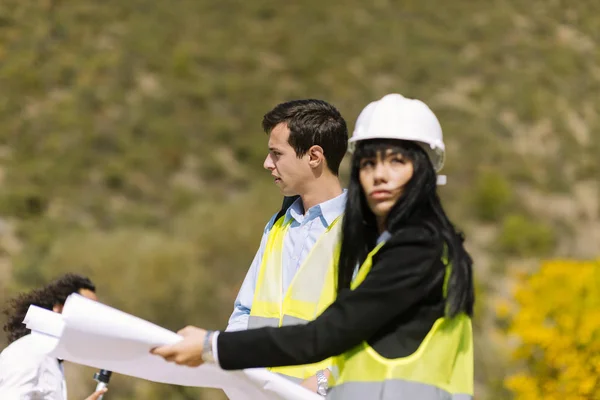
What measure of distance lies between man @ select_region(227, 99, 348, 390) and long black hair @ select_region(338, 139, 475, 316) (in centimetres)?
62

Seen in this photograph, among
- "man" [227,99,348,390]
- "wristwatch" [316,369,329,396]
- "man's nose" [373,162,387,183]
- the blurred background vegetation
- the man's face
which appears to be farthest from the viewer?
the blurred background vegetation

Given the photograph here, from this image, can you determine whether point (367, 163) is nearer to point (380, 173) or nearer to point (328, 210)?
point (380, 173)

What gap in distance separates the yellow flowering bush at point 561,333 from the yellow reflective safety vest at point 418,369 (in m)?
4.43

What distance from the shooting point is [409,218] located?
87.7 inches

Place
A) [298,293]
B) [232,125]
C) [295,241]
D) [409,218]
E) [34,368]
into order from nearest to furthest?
[409,218], [298,293], [295,241], [34,368], [232,125]

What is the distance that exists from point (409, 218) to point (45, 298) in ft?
7.99

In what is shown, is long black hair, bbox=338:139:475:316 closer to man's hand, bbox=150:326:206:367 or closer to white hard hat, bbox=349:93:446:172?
white hard hat, bbox=349:93:446:172

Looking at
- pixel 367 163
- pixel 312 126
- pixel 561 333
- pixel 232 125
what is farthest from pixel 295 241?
pixel 232 125

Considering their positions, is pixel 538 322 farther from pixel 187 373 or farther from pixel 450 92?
pixel 450 92

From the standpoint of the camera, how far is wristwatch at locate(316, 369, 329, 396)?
2775 millimetres


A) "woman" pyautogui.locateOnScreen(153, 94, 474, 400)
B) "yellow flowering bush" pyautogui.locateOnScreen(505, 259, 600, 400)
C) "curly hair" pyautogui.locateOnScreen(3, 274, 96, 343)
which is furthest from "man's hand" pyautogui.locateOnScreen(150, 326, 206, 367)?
"yellow flowering bush" pyautogui.locateOnScreen(505, 259, 600, 400)

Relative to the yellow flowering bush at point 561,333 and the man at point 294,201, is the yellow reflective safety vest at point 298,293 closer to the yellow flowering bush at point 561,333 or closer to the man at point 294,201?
the man at point 294,201

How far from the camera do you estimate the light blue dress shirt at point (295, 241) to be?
3129 mm

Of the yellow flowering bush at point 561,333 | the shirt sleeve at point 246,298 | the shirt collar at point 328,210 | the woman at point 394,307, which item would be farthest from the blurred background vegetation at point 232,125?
Result: the woman at point 394,307
